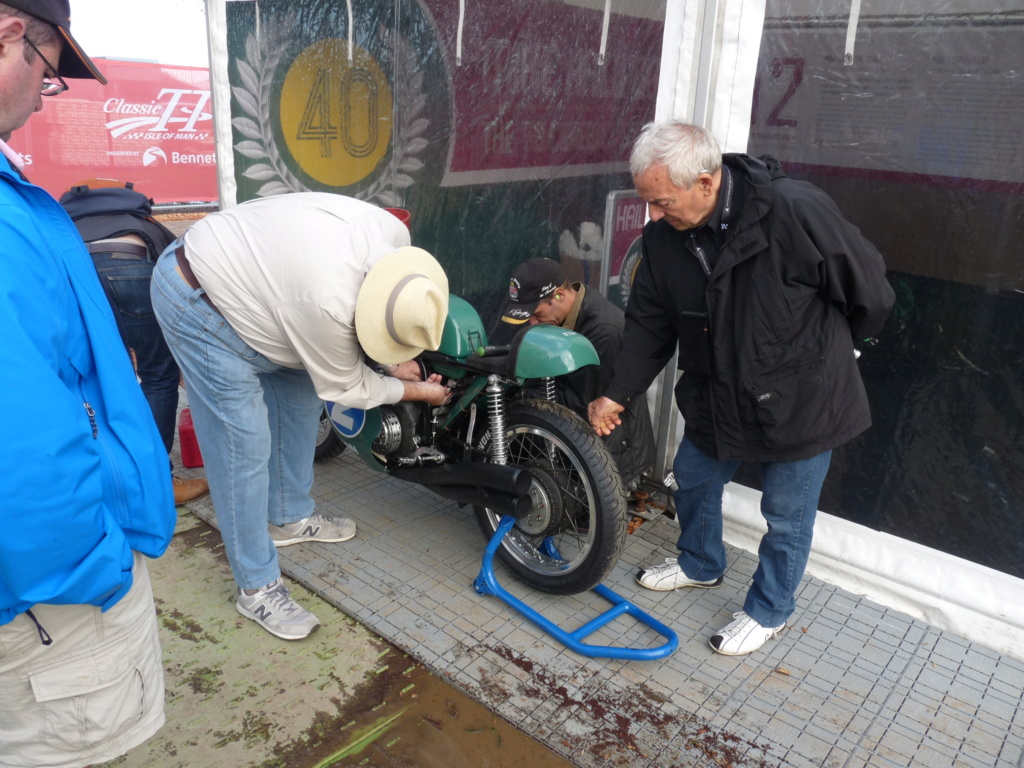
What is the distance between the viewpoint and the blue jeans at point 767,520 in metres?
2.70

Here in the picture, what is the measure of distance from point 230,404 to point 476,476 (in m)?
1.00

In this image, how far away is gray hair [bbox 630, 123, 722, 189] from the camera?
2.40 m

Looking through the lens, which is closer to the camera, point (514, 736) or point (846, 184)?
point (514, 736)

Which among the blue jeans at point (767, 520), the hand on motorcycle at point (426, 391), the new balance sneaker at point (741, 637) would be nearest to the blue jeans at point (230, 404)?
the hand on motorcycle at point (426, 391)

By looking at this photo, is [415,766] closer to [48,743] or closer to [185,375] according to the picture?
[48,743]

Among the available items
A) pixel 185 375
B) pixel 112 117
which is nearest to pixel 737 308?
pixel 185 375

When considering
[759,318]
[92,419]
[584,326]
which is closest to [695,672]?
[759,318]

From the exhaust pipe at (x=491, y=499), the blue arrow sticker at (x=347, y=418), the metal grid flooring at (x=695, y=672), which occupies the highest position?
the blue arrow sticker at (x=347, y=418)

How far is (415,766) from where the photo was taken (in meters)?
2.38

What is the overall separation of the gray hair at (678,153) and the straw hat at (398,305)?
2.58 feet

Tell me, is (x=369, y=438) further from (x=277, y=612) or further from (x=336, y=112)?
(x=336, y=112)

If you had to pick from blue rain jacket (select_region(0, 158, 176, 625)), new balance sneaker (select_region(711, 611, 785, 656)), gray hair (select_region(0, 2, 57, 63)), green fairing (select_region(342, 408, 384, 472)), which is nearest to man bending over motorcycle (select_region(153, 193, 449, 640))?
green fairing (select_region(342, 408, 384, 472))

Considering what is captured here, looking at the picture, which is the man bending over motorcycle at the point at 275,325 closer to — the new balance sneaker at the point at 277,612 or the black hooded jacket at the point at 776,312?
the new balance sneaker at the point at 277,612

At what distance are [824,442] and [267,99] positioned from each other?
11.8 ft
